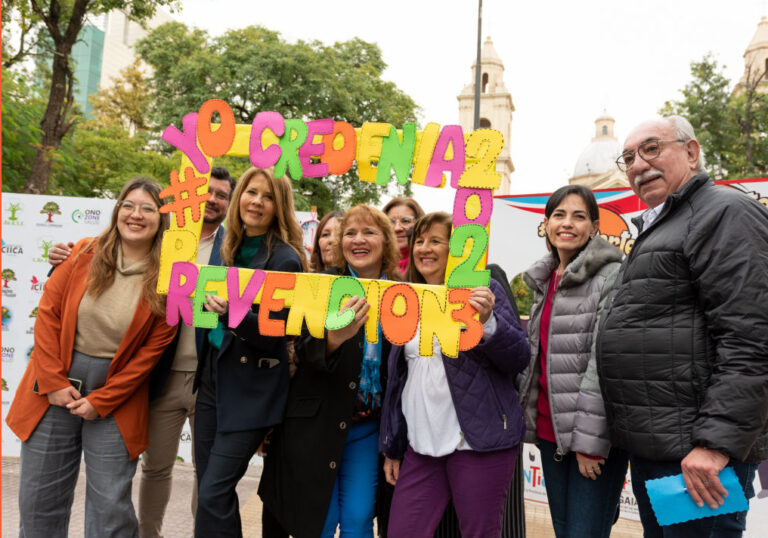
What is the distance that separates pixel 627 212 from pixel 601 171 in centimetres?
5954

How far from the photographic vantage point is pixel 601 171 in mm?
58812

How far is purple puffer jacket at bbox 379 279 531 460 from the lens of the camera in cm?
222

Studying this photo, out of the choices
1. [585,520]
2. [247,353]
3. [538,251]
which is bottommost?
[585,520]

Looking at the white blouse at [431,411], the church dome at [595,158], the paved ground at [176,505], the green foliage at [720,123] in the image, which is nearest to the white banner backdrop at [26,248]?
the paved ground at [176,505]

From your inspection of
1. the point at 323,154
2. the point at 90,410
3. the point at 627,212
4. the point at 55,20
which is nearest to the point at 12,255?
the point at 90,410

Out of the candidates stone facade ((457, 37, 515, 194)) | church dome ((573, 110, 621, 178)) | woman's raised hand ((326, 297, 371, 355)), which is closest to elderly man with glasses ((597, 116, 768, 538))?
woman's raised hand ((326, 297, 371, 355))

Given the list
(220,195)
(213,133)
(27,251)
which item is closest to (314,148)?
(213,133)

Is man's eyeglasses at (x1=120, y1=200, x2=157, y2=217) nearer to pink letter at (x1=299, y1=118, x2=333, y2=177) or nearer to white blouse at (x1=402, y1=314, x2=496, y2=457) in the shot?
pink letter at (x1=299, y1=118, x2=333, y2=177)

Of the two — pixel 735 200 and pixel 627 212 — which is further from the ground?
pixel 627 212

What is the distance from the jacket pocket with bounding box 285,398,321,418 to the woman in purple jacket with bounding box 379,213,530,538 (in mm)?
307

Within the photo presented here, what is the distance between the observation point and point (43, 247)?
4711 mm

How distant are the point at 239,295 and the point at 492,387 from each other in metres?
1.11

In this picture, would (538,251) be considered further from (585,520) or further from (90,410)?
(90,410)

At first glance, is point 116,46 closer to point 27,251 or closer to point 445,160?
point 27,251
